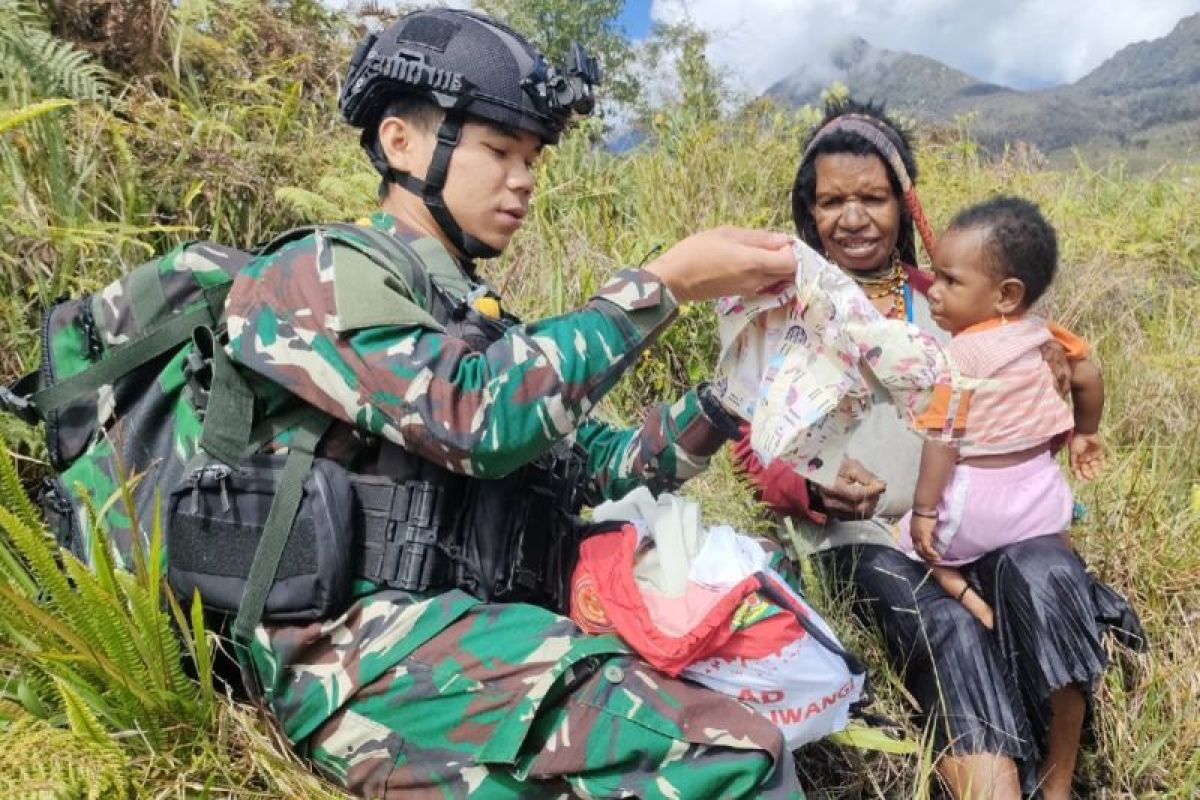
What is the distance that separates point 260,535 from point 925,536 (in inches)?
66.2

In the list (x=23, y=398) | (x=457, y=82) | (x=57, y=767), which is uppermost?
(x=457, y=82)

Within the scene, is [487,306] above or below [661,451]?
above

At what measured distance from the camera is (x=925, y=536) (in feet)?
7.78

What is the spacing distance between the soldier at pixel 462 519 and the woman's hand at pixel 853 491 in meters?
0.91

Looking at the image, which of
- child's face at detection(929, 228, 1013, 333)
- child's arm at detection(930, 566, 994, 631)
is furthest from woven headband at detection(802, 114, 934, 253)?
child's arm at detection(930, 566, 994, 631)

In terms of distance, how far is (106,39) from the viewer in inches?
148

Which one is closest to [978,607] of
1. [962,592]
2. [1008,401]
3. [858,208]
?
[962,592]

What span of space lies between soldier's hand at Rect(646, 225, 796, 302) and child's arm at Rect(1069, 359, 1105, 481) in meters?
1.25

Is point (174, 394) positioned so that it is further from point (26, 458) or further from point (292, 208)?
point (292, 208)

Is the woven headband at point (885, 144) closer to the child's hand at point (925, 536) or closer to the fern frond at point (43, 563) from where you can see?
the child's hand at point (925, 536)

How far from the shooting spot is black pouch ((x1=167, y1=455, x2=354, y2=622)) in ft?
4.84

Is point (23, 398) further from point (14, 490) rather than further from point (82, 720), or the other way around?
point (82, 720)

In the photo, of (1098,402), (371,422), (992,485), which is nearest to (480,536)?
(371,422)

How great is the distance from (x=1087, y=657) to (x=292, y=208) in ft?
10.6
